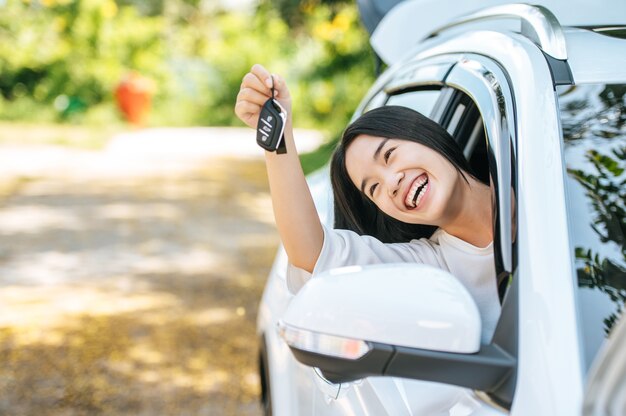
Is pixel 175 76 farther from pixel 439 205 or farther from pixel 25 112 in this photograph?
pixel 439 205

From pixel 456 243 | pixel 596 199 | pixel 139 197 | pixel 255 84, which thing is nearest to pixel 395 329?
pixel 596 199

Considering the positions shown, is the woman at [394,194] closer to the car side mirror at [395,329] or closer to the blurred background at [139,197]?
the car side mirror at [395,329]

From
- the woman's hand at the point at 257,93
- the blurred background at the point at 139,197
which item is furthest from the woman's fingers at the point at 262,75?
the blurred background at the point at 139,197

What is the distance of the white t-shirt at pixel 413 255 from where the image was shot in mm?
1773

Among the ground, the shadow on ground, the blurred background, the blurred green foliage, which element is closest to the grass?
the blurred background

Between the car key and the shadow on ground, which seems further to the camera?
the shadow on ground

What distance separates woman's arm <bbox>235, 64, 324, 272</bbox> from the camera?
1.93 metres

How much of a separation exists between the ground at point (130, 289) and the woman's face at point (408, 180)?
87.0 inches

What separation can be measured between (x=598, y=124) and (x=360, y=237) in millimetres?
601

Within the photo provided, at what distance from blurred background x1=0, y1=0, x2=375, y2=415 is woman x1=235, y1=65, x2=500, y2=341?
206cm

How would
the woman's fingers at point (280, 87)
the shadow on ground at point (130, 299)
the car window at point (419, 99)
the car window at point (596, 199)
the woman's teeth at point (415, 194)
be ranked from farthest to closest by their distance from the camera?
the shadow on ground at point (130, 299) → the car window at point (419, 99) → the woman's fingers at point (280, 87) → the woman's teeth at point (415, 194) → the car window at point (596, 199)

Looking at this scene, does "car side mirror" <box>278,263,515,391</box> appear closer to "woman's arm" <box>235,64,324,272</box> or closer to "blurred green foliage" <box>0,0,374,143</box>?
"woman's arm" <box>235,64,324,272</box>

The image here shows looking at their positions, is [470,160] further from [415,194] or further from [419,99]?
[415,194]

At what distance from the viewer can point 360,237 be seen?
199cm
